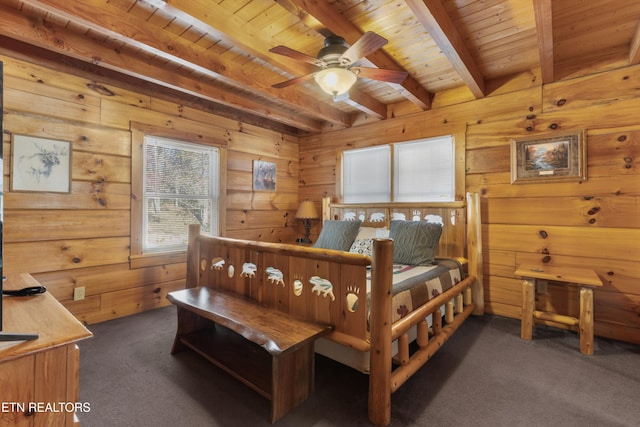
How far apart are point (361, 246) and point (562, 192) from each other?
1.84m

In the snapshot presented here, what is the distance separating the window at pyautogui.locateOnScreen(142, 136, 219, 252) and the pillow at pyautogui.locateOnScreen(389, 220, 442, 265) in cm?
218

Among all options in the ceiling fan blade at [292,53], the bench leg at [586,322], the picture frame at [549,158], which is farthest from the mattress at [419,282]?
the ceiling fan blade at [292,53]

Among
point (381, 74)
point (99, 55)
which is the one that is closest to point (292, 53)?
point (381, 74)

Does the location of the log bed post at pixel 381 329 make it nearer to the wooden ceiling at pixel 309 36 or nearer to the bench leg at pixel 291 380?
the bench leg at pixel 291 380

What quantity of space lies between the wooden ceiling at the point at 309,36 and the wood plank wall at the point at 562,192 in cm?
20

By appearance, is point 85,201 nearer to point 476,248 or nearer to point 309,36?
point 309,36

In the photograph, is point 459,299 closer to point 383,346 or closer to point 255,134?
point 383,346

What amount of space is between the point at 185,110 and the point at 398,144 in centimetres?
248

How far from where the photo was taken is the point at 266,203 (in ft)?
13.7

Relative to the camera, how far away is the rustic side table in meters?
2.21

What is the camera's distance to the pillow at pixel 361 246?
2945 millimetres

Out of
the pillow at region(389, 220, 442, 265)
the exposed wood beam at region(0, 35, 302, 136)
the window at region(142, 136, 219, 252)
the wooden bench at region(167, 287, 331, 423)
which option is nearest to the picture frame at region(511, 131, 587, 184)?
the pillow at region(389, 220, 442, 265)

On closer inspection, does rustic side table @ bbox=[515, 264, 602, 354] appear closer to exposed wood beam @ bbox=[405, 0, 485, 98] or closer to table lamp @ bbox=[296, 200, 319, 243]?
exposed wood beam @ bbox=[405, 0, 485, 98]

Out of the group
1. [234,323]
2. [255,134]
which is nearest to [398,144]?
[255,134]
